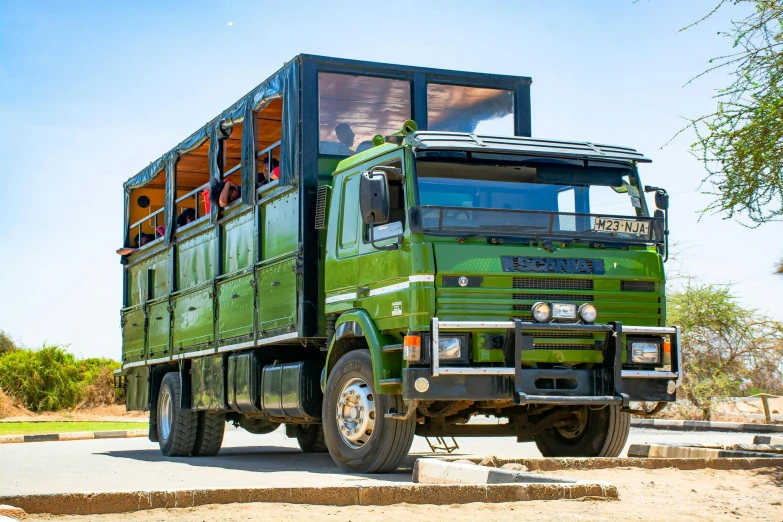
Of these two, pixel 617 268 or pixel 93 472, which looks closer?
pixel 617 268

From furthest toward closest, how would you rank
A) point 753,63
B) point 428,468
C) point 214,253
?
point 214,253
point 753,63
point 428,468

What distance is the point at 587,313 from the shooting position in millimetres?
10211

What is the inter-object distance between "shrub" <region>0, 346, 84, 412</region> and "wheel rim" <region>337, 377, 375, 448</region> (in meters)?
30.5

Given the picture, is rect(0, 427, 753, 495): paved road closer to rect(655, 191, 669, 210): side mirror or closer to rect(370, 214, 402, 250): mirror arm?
rect(370, 214, 402, 250): mirror arm

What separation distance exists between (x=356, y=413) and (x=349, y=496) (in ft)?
10.4

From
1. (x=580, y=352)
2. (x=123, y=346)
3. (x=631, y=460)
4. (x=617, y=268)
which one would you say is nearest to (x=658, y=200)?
(x=617, y=268)

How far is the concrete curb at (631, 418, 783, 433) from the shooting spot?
2030 centimetres

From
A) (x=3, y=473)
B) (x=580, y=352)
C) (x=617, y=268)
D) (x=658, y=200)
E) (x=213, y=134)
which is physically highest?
(x=213, y=134)

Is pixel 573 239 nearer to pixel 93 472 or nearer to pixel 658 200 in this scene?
pixel 658 200

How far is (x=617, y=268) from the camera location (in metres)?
10.4

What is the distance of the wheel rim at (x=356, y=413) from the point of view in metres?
10.7

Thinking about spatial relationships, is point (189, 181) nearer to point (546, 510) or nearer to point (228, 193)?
point (228, 193)

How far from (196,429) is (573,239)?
25.5 feet

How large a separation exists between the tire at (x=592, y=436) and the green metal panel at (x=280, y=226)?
3532mm
